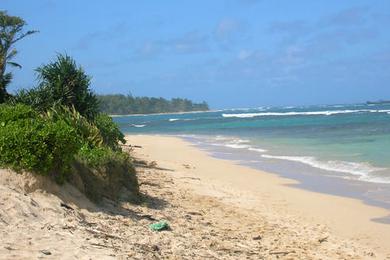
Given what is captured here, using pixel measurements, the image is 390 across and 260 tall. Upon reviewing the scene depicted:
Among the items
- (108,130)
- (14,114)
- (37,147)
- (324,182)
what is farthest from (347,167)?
(37,147)

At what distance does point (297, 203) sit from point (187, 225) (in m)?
3.86

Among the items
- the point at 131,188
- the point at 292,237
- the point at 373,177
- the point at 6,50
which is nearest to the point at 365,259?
the point at 292,237

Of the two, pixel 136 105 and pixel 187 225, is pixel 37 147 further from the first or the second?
pixel 136 105

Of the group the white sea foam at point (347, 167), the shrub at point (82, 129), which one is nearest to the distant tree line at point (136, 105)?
the white sea foam at point (347, 167)

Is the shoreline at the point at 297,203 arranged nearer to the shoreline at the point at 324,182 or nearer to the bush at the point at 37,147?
the shoreline at the point at 324,182

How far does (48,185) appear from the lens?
7.23 meters

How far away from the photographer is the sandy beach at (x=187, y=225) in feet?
18.4

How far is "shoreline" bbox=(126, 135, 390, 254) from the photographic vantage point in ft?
28.4

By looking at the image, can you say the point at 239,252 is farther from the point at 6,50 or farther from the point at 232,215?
the point at 6,50

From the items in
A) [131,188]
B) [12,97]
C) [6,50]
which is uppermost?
[6,50]

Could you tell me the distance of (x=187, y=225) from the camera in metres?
8.06

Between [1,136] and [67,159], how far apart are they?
0.95 m

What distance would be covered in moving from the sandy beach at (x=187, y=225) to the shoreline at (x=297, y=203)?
0.06 feet

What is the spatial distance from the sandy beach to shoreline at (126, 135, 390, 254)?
0.06 feet
